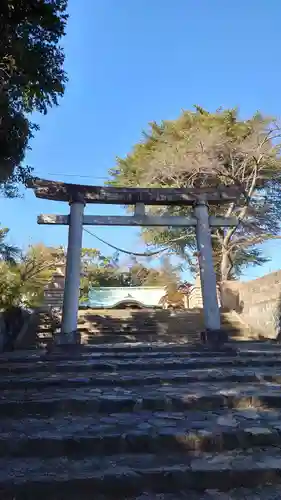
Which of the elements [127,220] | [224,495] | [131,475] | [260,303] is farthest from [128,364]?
[260,303]

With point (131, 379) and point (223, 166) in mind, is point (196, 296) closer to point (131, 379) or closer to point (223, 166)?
point (223, 166)

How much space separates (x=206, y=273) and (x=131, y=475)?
6564 mm

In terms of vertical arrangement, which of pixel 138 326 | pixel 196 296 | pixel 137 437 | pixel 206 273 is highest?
pixel 196 296

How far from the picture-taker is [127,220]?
31.0ft

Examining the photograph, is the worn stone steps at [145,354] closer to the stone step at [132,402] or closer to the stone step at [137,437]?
the stone step at [132,402]

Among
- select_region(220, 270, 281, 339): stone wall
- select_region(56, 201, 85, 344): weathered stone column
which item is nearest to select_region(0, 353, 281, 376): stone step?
select_region(56, 201, 85, 344): weathered stone column

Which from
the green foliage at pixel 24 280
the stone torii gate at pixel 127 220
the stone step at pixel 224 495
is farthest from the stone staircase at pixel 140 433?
the green foliage at pixel 24 280

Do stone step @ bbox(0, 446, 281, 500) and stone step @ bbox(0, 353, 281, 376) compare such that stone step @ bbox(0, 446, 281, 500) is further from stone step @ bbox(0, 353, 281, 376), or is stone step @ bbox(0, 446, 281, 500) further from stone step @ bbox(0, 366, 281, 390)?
stone step @ bbox(0, 353, 281, 376)

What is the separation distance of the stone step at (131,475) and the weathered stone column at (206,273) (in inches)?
224

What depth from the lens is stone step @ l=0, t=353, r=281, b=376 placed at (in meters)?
5.73

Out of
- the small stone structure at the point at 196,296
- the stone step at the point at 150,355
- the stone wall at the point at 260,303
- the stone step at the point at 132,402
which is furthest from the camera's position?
the small stone structure at the point at 196,296

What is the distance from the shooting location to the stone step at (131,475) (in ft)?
7.77

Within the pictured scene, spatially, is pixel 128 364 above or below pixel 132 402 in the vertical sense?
above

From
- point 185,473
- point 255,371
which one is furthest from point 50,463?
point 255,371
